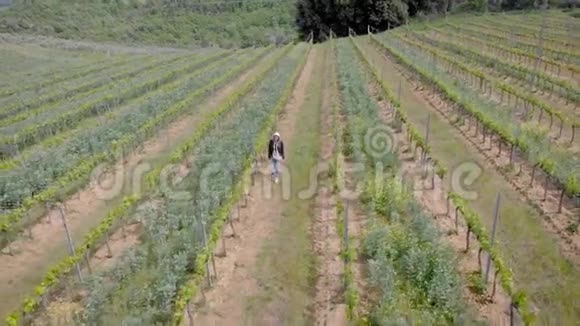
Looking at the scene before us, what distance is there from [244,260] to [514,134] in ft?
30.3

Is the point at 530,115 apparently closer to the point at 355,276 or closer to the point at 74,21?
the point at 355,276

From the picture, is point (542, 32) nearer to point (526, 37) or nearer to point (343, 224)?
point (526, 37)

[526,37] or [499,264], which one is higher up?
[526,37]

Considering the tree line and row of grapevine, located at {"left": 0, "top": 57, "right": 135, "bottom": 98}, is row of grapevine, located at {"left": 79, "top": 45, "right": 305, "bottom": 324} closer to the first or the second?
row of grapevine, located at {"left": 0, "top": 57, "right": 135, "bottom": 98}

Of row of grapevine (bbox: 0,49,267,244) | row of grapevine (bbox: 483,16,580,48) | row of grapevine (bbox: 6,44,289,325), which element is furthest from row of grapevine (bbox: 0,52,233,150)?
row of grapevine (bbox: 483,16,580,48)

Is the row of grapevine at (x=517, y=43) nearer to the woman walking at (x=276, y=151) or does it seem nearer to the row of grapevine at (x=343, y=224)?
the row of grapevine at (x=343, y=224)

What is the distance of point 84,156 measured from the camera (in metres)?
15.3

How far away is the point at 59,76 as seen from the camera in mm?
32062

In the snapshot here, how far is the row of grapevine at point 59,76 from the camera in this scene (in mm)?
27930

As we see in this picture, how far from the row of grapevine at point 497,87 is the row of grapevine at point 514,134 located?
974mm

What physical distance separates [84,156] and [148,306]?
847cm

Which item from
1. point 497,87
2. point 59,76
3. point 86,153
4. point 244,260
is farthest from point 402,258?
point 59,76

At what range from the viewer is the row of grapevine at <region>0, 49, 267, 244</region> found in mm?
12133

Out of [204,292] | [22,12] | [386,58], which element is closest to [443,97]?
[386,58]
